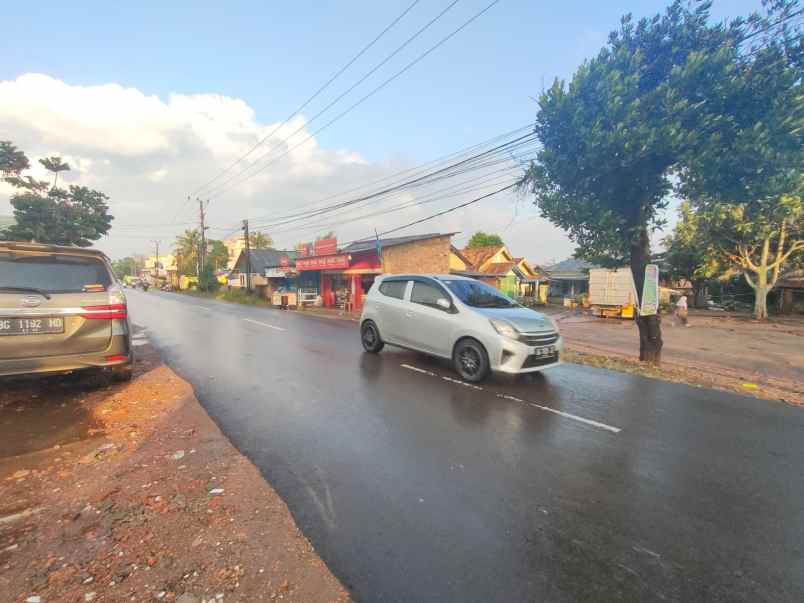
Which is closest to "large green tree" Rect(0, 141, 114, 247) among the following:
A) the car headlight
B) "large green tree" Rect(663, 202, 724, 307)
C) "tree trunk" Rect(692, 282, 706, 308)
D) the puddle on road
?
the puddle on road

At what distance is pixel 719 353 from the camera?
40.3ft

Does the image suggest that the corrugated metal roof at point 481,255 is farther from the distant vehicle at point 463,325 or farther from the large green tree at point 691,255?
the distant vehicle at point 463,325

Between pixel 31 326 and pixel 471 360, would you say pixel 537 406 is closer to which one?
pixel 471 360

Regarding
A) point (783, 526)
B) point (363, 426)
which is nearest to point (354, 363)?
point (363, 426)

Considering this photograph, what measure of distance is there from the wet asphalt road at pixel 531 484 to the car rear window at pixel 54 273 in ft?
6.73

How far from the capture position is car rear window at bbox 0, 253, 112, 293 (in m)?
4.19

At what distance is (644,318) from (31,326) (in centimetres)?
1061

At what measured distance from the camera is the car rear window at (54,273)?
4.19 metres

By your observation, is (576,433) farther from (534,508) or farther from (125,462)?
(125,462)

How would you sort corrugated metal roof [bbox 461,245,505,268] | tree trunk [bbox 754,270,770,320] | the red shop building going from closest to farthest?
tree trunk [bbox 754,270,770,320]
the red shop building
corrugated metal roof [bbox 461,245,505,268]

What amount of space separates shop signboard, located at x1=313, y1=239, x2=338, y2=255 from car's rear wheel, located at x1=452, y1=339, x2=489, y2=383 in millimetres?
19333

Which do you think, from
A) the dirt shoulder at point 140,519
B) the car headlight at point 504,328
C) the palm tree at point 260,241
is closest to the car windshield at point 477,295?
the car headlight at point 504,328

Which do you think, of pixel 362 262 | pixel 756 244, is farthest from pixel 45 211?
pixel 756 244

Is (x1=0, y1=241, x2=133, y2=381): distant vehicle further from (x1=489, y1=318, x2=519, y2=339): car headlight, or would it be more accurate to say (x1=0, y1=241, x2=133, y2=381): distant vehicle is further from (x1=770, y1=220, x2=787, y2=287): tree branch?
(x1=770, y1=220, x2=787, y2=287): tree branch
